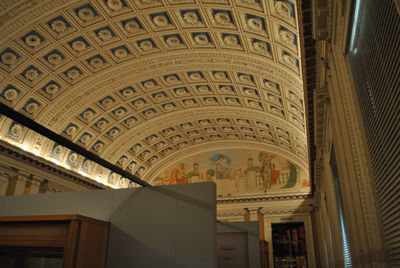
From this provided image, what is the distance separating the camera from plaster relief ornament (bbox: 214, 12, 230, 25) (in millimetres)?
12039

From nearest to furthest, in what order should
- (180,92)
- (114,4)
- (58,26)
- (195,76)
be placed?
(114,4)
(58,26)
(195,76)
(180,92)

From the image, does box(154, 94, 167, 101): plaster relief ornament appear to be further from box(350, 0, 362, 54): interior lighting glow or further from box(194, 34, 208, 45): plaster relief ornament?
box(350, 0, 362, 54): interior lighting glow

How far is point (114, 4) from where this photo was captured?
38.2 feet

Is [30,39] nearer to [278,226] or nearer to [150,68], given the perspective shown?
[150,68]

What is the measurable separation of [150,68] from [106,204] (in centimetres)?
990

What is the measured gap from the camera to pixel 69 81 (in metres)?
14.9

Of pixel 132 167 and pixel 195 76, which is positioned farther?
pixel 132 167

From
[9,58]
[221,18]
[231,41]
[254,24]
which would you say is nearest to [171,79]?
[231,41]

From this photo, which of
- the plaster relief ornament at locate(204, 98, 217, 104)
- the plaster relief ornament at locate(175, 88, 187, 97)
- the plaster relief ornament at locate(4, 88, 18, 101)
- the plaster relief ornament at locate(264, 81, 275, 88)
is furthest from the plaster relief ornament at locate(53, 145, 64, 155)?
the plaster relief ornament at locate(264, 81, 275, 88)

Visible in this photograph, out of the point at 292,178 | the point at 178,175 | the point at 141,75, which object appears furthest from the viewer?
the point at 178,175

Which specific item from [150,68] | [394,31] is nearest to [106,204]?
[394,31]

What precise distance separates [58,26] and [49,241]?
9342 millimetres

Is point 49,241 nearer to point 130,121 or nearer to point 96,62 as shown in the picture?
point 96,62

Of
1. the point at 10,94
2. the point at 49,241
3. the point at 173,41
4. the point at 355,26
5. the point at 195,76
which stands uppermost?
the point at 173,41
